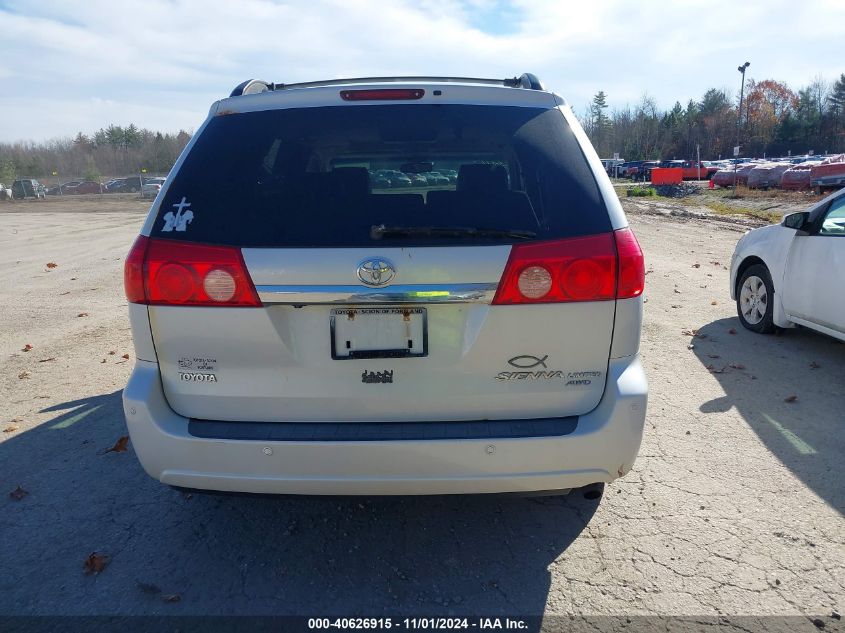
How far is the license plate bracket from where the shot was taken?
240 cm

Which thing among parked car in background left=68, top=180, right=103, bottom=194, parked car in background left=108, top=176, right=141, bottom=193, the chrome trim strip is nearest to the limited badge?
the chrome trim strip

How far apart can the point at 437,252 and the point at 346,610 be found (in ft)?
4.89

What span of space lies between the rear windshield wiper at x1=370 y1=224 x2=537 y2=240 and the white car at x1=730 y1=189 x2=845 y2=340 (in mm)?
4075

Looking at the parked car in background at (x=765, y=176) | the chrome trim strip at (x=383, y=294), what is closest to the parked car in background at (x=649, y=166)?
the parked car in background at (x=765, y=176)

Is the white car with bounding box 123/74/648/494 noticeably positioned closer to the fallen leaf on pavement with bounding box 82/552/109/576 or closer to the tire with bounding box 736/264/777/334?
the fallen leaf on pavement with bounding box 82/552/109/576

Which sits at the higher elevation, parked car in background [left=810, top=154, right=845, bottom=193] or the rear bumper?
the rear bumper

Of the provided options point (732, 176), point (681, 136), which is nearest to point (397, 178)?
point (732, 176)

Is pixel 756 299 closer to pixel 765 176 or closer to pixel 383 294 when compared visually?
pixel 383 294

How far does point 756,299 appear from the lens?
6473 mm

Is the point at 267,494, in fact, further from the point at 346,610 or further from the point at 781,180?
the point at 781,180

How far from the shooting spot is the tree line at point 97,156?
70.5 meters

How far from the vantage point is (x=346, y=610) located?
2543 mm

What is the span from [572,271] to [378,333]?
2.58 feet

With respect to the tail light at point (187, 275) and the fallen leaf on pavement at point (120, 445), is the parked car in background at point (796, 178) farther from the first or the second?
the tail light at point (187, 275)
